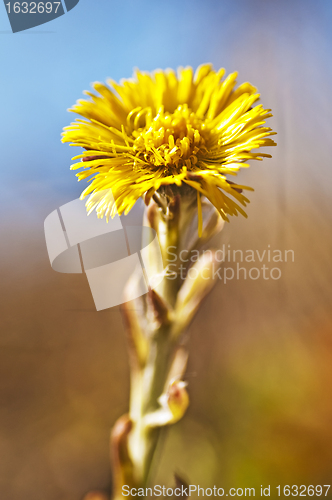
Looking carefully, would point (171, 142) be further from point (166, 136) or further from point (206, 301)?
point (206, 301)

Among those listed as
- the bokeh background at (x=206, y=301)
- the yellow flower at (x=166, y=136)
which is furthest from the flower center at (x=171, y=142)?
the bokeh background at (x=206, y=301)

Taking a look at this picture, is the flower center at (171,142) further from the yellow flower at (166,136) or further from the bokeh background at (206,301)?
the bokeh background at (206,301)

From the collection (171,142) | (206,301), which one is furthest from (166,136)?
(206,301)

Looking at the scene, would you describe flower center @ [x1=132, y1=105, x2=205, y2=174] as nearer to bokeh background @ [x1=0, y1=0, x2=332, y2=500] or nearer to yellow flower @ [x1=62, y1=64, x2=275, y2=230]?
yellow flower @ [x1=62, y1=64, x2=275, y2=230]

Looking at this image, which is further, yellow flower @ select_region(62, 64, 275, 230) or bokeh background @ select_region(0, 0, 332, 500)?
bokeh background @ select_region(0, 0, 332, 500)

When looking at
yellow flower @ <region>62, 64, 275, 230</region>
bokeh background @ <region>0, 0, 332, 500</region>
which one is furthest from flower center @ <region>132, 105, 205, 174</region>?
bokeh background @ <region>0, 0, 332, 500</region>
